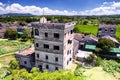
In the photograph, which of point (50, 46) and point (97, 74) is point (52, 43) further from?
point (97, 74)

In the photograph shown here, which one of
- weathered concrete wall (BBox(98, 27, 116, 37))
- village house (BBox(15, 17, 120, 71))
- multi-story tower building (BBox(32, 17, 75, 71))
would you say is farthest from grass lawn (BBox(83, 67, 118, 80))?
weathered concrete wall (BBox(98, 27, 116, 37))

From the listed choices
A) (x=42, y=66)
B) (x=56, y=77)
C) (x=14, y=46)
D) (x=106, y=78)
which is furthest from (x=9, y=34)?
(x=56, y=77)

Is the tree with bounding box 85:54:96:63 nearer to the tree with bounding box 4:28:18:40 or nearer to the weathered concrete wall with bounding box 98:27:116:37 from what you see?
the weathered concrete wall with bounding box 98:27:116:37

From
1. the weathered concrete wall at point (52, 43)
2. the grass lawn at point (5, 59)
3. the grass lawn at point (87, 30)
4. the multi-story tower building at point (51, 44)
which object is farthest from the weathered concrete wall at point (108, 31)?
the grass lawn at point (5, 59)

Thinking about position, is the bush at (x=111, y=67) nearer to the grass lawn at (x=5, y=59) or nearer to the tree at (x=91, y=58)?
the tree at (x=91, y=58)

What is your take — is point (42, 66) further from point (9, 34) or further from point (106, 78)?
point (9, 34)

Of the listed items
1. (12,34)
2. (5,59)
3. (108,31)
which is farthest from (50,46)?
(12,34)
